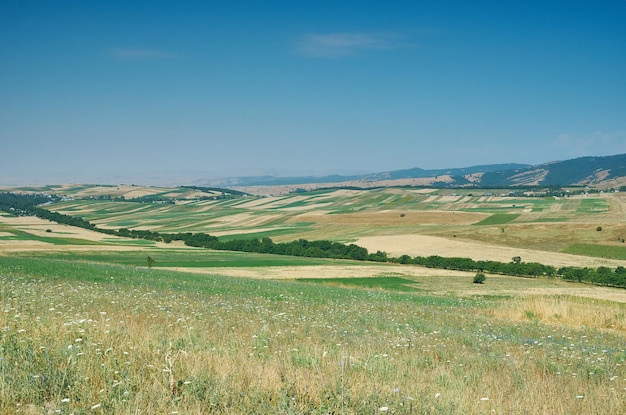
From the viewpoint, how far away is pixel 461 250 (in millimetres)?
74250

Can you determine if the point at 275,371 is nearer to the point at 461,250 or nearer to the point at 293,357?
A: the point at 293,357

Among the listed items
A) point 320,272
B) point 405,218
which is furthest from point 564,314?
point 405,218

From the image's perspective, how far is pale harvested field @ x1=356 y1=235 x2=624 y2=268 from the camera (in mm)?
65500

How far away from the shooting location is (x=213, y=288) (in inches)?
978

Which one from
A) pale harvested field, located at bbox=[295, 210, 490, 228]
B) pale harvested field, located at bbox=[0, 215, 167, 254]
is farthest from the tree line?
pale harvested field, located at bbox=[295, 210, 490, 228]

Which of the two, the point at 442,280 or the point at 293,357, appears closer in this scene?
the point at 293,357

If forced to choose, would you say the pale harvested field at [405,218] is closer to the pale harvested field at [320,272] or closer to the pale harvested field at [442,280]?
the pale harvested field at [320,272]

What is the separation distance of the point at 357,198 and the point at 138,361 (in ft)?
562

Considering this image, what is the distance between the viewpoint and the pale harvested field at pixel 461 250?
215 ft

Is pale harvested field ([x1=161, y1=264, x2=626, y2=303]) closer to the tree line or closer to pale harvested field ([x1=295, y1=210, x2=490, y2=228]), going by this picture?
the tree line

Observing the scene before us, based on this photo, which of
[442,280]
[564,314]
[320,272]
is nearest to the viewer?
[564,314]

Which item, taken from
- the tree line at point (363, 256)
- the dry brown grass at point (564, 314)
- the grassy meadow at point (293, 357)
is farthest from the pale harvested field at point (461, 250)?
the grassy meadow at point (293, 357)

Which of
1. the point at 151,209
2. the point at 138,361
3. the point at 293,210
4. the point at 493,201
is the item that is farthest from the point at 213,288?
the point at 151,209

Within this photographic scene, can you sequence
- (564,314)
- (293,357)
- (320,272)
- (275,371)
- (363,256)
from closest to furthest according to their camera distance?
(275,371)
(293,357)
(564,314)
(320,272)
(363,256)
